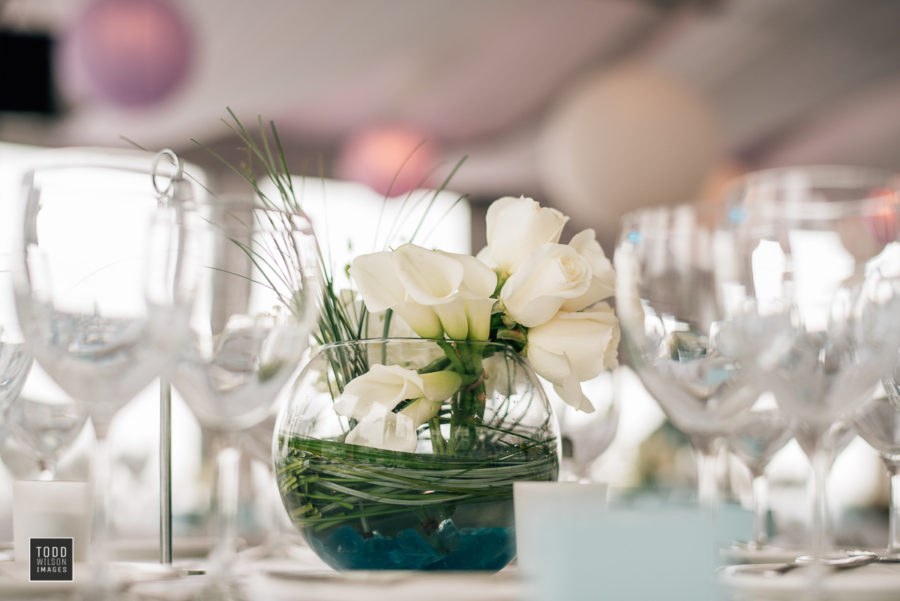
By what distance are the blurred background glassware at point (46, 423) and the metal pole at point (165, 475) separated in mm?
110

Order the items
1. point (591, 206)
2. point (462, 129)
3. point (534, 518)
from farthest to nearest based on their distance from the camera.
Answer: point (462, 129) → point (591, 206) → point (534, 518)

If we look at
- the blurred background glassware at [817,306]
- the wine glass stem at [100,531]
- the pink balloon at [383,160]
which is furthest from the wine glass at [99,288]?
the pink balloon at [383,160]

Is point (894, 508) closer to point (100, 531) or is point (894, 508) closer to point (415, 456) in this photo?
point (415, 456)

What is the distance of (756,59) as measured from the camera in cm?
519

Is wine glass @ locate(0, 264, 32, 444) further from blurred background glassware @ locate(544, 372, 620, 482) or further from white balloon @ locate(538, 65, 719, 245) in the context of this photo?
white balloon @ locate(538, 65, 719, 245)

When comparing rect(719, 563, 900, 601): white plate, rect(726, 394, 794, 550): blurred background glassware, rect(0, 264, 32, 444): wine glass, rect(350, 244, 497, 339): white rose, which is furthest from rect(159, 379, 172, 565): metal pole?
rect(726, 394, 794, 550): blurred background glassware

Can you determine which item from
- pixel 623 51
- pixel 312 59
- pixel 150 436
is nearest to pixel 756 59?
pixel 623 51

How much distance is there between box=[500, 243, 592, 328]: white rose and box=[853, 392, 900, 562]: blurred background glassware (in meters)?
0.31

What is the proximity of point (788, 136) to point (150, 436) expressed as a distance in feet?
13.8

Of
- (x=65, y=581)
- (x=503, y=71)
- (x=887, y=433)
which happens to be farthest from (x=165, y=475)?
(x=503, y=71)

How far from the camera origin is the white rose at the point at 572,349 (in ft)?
2.36

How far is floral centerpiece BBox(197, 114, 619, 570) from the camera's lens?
0.68m

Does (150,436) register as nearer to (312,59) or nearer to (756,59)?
(312,59)

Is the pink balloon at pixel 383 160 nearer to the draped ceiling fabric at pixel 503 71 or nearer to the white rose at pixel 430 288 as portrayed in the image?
the draped ceiling fabric at pixel 503 71
